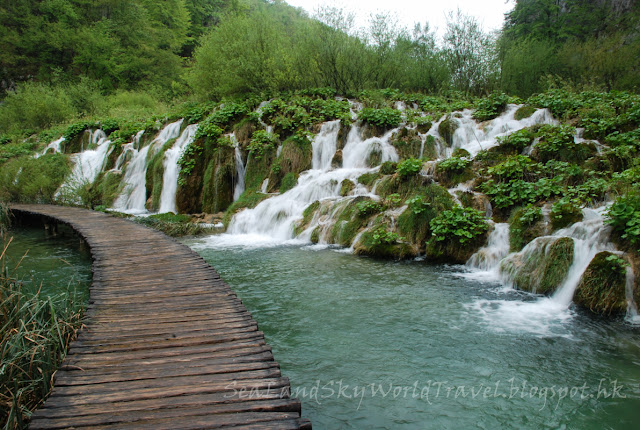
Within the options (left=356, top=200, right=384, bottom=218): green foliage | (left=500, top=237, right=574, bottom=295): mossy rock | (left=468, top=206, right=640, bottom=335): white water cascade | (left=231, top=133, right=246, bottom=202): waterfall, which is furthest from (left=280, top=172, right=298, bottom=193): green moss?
(left=500, top=237, right=574, bottom=295): mossy rock

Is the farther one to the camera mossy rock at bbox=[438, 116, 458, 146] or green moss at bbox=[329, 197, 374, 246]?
mossy rock at bbox=[438, 116, 458, 146]

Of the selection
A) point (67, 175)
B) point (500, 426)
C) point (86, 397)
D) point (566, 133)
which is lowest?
point (500, 426)

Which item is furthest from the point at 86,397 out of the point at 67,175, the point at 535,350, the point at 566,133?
the point at 67,175

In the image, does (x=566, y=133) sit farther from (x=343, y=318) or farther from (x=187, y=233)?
(x=187, y=233)

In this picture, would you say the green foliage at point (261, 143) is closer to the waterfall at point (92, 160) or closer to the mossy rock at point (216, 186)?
the mossy rock at point (216, 186)

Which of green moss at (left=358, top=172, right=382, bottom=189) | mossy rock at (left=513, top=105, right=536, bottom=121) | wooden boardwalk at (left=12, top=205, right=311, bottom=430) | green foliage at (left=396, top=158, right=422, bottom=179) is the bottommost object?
wooden boardwalk at (left=12, top=205, right=311, bottom=430)

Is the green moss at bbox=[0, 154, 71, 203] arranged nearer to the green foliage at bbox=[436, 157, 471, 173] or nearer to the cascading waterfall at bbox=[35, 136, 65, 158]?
the cascading waterfall at bbox=[35, 136, 65, 158]

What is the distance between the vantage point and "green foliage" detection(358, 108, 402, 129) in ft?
45.2

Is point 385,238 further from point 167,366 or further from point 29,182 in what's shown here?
point 29,182

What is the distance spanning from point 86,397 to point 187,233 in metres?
9.27

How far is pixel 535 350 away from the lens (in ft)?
14.3

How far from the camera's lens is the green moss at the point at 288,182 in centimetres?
1280

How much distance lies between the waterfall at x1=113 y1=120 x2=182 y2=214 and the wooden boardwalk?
1185 centimetres

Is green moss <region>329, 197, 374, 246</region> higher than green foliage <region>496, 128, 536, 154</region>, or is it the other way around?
green foliage <region>496, 128, 536, 154</region>
